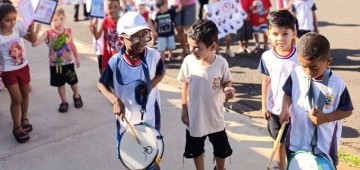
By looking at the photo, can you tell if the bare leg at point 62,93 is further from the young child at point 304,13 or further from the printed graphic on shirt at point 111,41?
the young child at point 304,13

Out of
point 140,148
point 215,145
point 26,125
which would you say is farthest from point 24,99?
point 215,145

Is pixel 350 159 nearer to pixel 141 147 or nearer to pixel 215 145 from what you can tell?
pixel 215 145

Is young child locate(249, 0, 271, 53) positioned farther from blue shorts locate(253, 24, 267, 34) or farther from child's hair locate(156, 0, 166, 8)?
child's hair locate(156, 0, 166, 8)

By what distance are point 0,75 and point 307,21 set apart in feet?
15.2

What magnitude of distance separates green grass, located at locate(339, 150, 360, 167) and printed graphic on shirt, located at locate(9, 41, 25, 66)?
11.8ft

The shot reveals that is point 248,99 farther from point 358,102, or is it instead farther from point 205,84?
point 205,84

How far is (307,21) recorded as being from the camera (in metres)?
6.73

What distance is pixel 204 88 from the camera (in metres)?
3.42

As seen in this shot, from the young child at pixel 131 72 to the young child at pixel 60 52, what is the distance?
7.30 ft

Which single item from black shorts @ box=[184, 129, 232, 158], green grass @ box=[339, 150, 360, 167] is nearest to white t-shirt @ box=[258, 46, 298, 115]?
black shorts @ box=[184, 129, 232, 158]

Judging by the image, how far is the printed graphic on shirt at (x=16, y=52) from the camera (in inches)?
179

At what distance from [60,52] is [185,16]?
2.90m

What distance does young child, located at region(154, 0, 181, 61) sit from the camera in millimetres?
7406

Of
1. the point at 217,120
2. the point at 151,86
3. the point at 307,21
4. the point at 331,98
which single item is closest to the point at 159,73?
the point at 151,86
